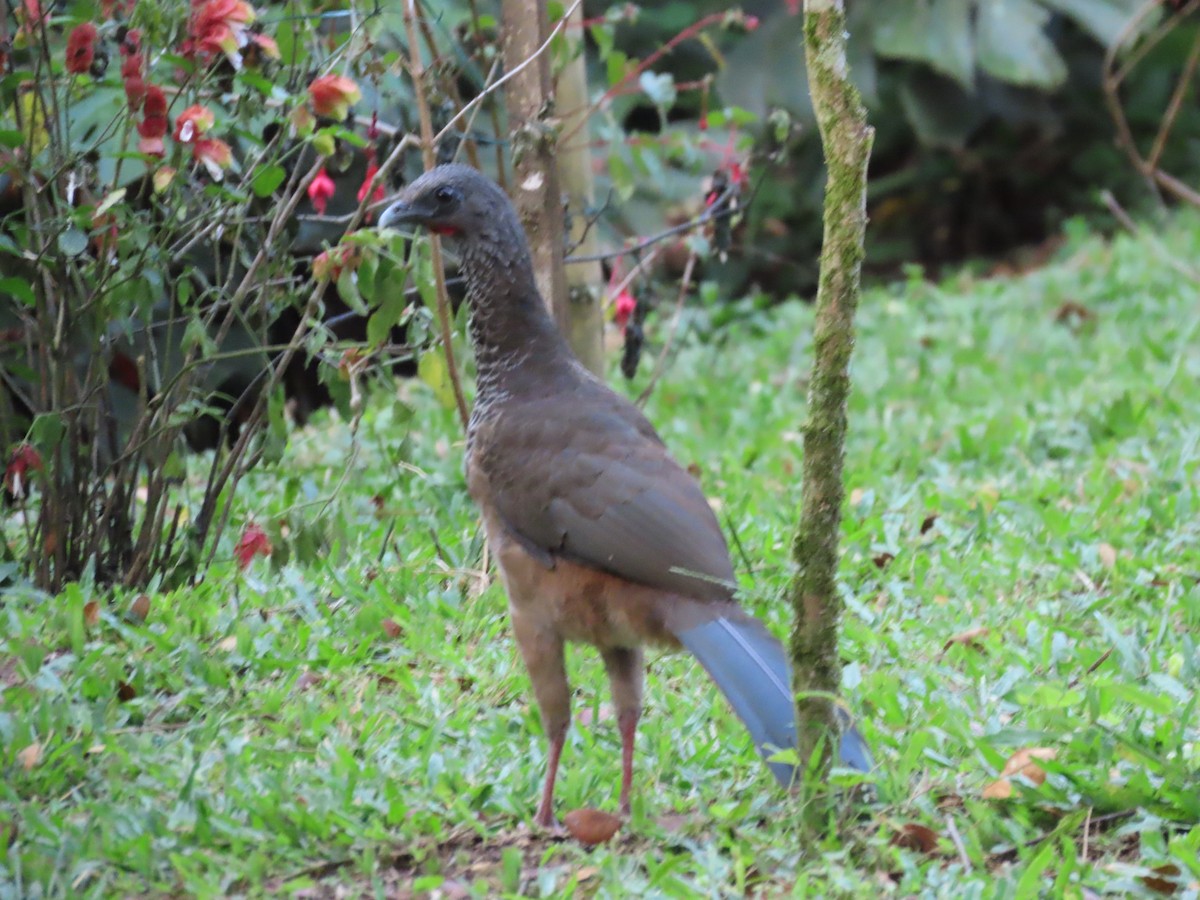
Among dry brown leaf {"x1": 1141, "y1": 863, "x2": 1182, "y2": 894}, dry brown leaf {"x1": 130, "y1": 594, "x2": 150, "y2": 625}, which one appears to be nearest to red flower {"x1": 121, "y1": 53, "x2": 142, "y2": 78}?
dry brown leaf {"x1": 130, "y1": 594, "x2": 150, "y2": 625}

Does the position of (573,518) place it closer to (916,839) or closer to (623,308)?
(916,839)

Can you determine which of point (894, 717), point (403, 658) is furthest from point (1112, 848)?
point (403, 658)

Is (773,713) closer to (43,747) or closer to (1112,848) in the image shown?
(1112,848)

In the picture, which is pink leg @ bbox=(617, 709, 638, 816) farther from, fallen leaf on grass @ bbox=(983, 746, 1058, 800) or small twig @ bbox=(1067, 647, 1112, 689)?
small twig @ bbox=(1067, 647, 1112, 689)

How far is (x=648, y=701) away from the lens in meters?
4.15

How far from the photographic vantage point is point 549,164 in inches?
182

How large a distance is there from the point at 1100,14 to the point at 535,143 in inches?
238

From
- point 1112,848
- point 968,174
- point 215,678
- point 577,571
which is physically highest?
point 968,174

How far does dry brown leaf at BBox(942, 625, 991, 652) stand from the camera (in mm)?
4395

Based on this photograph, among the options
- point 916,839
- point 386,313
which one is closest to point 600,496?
point 386,313

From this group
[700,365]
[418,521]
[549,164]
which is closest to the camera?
[549,164]

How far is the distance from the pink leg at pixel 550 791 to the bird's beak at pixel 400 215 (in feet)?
4.50

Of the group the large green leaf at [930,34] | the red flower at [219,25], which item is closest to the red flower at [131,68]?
the red flower at [219,25]

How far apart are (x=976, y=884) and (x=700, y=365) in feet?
16.5
